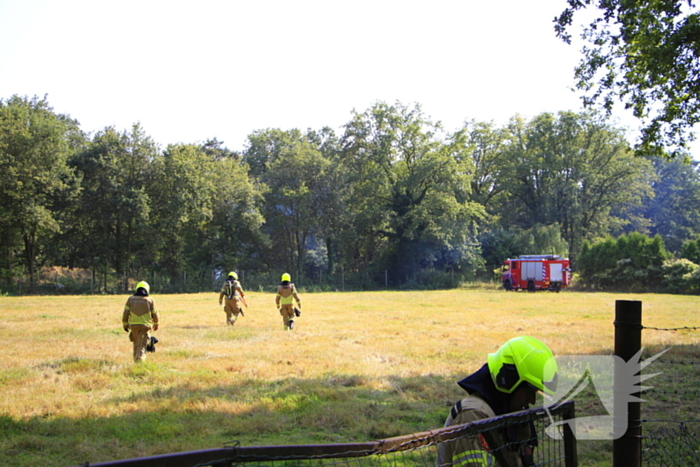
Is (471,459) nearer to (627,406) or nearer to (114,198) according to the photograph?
(627,406)

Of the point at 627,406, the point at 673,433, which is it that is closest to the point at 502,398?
the point at 627,406

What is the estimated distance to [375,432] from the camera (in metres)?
6.75

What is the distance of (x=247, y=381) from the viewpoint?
9.66 m

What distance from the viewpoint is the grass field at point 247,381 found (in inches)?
262

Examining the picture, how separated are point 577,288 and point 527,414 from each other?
4831 centimetres

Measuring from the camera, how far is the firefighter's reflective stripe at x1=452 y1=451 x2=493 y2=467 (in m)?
2.72

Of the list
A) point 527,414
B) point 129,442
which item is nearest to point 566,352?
point 129,442

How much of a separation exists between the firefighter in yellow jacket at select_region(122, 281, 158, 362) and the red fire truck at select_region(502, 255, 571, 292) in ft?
119

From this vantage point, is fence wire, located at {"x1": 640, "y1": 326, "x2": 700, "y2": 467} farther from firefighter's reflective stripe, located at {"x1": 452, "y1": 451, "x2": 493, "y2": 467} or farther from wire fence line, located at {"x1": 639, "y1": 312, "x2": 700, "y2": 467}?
firefighter's reflective stripe, located at {"x1": 452, "y1": 451, "x2": 493, "y2": 467}

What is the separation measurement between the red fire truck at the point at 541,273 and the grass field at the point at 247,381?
24.0 meters

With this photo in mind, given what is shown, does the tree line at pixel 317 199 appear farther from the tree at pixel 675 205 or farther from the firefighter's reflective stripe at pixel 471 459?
the firefighter's reflective stripe at pixel 471 459

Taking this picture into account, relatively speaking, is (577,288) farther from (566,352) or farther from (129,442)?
(129,442)

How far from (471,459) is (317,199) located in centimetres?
4883

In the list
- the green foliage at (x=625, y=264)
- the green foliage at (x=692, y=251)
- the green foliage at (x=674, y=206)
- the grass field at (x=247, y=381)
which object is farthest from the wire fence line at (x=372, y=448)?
the green foliage at (x=674, y=206)
